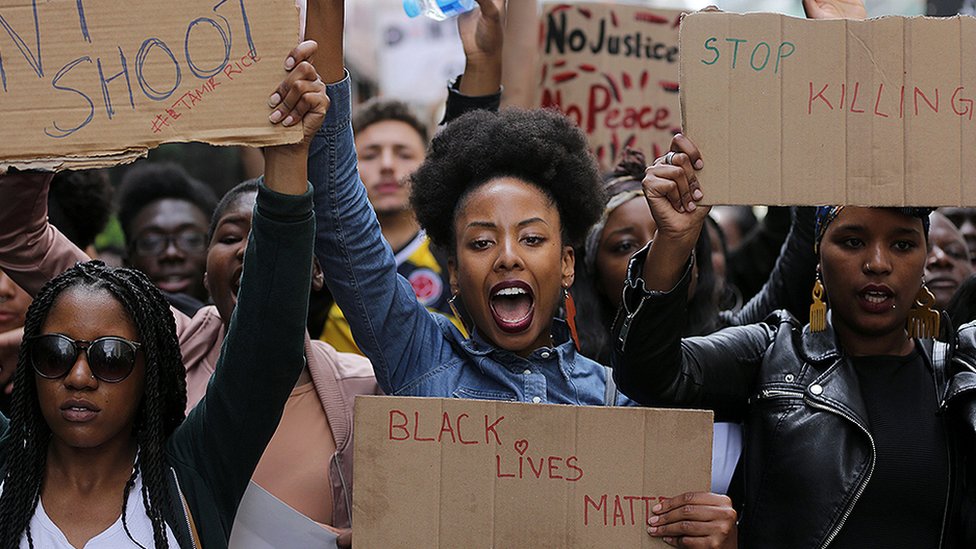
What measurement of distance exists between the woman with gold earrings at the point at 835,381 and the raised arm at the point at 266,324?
2.26ft

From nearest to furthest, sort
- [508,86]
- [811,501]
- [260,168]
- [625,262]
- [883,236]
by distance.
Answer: [811,501]
[883,236]
[625,262]
[508,86]
[260,168]

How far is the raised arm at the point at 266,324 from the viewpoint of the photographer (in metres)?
2.38

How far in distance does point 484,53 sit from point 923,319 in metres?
1.42

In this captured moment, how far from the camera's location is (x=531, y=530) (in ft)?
7.97

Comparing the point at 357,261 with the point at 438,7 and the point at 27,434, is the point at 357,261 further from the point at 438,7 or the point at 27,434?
the point at 438,7

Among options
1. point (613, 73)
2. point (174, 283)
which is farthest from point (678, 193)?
point (174, 283)

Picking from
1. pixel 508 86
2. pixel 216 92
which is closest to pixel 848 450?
pixel 216 92

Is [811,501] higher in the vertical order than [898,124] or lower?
lower

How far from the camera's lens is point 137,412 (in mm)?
2605

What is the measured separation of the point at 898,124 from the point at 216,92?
1.38m

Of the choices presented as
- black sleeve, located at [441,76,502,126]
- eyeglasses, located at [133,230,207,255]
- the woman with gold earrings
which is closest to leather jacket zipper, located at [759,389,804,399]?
the woman with gold earrings

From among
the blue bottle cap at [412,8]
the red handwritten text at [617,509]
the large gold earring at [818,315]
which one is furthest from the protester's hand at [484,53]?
the red handwritten text at [617,509]

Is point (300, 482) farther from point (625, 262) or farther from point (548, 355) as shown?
point (625, 262)

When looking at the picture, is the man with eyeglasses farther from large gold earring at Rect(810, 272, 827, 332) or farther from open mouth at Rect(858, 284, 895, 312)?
open mouth at Rect(858, 284, 895, 312)
